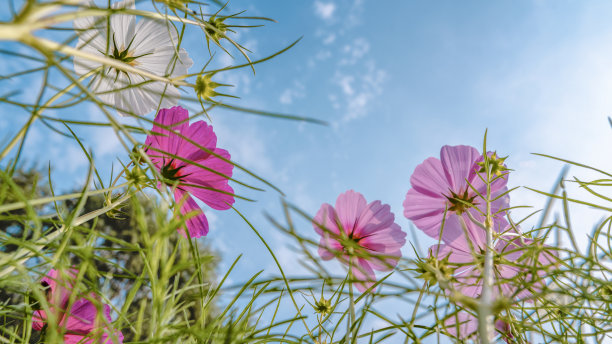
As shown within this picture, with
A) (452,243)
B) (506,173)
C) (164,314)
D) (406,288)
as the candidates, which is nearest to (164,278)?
(164,314)

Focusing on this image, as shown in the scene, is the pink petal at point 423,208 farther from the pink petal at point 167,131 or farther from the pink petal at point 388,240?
the pink petal at point 167,131

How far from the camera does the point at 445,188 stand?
1.54 ft

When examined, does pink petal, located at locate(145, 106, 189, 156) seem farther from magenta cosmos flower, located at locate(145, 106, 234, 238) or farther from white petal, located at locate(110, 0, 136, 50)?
white petal, located at locate(110, 0, 136, 50)

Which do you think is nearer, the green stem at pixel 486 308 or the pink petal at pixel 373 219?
the green stem at pixel 486 308

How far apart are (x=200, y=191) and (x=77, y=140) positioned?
0.13 m

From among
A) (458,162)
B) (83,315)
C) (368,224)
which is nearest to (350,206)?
(368,224)

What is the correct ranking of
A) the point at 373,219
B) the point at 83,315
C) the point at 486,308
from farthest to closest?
1. the point at 373,219
2. the point at 83,315
3. the point at 486,308

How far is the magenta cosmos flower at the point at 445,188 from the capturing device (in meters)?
0.45

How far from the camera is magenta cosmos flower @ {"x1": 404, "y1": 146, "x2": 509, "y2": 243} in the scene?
0.45 m

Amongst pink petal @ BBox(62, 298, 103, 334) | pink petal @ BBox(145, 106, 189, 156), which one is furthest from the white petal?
pink petal @ BBox(62, 298, 103, 334)

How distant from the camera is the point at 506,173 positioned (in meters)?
0.46

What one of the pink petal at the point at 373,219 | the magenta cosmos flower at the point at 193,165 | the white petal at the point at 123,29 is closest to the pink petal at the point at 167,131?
the magenta cosmos flower at the point at 193,165

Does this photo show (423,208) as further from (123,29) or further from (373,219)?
(123,29)

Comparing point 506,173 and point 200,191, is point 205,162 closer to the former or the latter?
point 200,191
